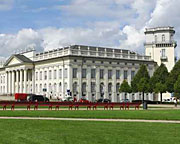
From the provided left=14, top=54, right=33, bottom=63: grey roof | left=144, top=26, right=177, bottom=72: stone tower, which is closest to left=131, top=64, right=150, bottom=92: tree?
left=144, top=26, right=177, bottom=72: stone tower

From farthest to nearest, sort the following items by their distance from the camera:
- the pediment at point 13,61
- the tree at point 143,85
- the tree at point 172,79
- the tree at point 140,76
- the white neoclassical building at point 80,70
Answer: the pediment at point 13,61 < the white neoclassical building at point 80,70 < the tree at point 140,76 < the tree at point 143,85 < the tree at point 172,79

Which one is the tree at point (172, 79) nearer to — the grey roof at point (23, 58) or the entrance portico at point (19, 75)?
the entrance portico at point (19, 75)

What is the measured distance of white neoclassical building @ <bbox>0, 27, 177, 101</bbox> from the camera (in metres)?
102

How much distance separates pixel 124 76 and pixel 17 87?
123 feet

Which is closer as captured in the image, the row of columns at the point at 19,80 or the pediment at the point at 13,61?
the row of columns at the point at 19,80

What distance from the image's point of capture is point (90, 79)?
105 m

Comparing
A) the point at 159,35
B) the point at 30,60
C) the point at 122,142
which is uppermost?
the point at 159,35

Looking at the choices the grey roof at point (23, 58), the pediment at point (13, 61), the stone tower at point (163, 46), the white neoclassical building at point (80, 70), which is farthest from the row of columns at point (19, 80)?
the stone tower at point (163, 46)

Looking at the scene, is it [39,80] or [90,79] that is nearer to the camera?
[90,79]

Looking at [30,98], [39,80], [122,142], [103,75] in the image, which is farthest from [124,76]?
[122,142]

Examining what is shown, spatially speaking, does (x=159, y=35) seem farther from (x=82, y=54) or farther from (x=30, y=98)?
(x=30, y=98)

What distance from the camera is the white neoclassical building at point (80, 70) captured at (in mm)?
101688

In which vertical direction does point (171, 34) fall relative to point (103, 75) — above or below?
above

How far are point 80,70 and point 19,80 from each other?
102ft
